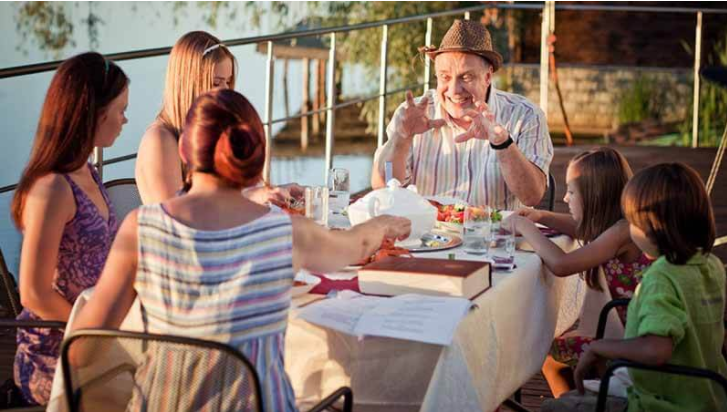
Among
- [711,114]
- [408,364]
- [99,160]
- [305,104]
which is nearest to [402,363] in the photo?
[408,364]

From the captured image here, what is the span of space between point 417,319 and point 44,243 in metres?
0.77

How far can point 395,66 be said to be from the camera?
50.0ft

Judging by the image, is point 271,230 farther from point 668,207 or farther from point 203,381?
point 668,207

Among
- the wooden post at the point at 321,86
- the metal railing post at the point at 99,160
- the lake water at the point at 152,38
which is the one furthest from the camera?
the wooden post at the point at 321,86

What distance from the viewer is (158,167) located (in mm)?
3004

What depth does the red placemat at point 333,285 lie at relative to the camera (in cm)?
239

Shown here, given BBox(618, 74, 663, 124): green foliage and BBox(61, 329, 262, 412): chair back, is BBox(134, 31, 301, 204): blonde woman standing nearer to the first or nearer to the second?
BBox(61, 329, 262, 412): chair back

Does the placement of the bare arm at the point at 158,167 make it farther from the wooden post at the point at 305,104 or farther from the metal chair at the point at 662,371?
the wooden post at the point at 305,104

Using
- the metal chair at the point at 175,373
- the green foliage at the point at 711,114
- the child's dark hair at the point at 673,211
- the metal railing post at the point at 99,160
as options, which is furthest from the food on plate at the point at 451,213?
the green foliage at the point at 711,114

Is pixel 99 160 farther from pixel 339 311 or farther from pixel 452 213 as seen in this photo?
pixel 339 311

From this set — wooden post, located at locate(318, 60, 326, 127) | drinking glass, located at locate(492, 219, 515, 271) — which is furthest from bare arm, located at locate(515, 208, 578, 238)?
wooden post, located at locate(318, 60, 326, 127)

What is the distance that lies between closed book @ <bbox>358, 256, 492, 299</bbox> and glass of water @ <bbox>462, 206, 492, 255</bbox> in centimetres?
33

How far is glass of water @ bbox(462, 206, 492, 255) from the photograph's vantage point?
108 inches

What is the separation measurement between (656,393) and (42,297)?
127 cm
